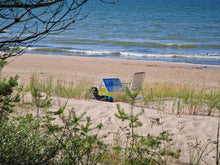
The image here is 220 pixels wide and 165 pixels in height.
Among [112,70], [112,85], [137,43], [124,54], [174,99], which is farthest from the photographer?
[137,43]

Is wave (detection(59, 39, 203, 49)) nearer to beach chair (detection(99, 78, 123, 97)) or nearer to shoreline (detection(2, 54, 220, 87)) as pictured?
shoreline (detection(2, 54, 220, 87))

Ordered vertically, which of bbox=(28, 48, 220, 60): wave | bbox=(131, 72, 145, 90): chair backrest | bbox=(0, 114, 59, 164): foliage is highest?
bbox=(28, 48, 220, 60): wave

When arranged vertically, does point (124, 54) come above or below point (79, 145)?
above

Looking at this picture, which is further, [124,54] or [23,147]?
[124,54]

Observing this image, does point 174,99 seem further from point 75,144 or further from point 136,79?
point 75,144

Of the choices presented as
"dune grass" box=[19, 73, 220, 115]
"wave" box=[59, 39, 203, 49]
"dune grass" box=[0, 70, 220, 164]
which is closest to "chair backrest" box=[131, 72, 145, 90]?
"dune grass" box=[19, 73, 220, 115]

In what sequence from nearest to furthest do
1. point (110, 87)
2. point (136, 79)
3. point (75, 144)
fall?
point (75, 144) → point (110, 87) → point (136, 79)

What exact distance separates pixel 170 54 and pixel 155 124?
1738 centimetres

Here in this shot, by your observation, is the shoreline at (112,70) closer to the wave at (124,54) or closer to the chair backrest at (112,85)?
the wave at (124,54)

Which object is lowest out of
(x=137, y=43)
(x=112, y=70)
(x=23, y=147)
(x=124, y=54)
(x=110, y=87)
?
(x=23, y=147)

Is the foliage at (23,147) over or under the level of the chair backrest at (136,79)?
under

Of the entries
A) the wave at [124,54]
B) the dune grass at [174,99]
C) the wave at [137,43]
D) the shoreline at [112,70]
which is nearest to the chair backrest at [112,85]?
the dune grass at [174,99]

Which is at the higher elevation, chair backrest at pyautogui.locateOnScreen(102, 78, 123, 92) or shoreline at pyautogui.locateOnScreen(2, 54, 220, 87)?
shoreline at pyautogui.locateOnScreen(2, 54, 220, 87)

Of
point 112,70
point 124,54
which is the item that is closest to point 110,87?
point 112,70
